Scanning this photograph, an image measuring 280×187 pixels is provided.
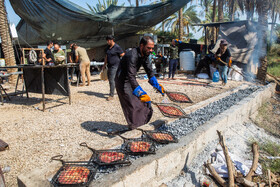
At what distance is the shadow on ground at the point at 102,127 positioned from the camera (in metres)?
3.90

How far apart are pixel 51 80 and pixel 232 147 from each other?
15.9 feet

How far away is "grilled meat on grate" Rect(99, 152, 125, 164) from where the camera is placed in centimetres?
243

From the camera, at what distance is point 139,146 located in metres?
2.79

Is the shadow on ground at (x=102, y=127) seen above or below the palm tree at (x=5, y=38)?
below

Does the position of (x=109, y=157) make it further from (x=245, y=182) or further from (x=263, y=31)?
(x=263, y=31)

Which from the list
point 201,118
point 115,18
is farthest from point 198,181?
point 115,18

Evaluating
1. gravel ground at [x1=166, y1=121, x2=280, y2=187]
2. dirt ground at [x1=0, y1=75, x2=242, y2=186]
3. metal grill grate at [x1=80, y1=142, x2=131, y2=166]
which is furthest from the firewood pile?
dirt ground at [x1=0, y1=75, x2=242, y2=186]

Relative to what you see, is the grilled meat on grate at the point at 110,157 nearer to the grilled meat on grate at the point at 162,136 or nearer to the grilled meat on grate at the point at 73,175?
the grilled meat on grate at the point at 73,175

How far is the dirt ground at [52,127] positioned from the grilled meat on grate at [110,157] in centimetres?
25

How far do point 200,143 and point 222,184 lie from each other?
694 mm

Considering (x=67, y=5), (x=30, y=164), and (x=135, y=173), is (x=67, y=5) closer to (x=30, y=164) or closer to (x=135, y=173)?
(x=30, y=164)

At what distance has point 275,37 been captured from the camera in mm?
23797

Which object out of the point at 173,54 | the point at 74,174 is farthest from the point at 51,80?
the point at 173,54

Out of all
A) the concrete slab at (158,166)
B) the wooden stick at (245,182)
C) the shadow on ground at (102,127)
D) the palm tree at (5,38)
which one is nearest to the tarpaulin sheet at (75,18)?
the palm tree at (5,38)
